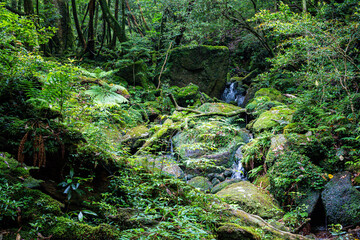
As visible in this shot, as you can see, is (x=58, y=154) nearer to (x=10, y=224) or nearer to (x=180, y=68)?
(x=10, y=224)

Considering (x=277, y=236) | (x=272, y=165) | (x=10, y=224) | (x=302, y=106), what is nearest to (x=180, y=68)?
(x=302, y=106)

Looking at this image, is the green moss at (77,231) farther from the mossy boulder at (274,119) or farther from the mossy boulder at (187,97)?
the mossy boulder at (187,97)

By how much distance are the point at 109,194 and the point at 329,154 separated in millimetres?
5235

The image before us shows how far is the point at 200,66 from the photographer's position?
1477 cm

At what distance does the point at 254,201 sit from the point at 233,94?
11.0 meters

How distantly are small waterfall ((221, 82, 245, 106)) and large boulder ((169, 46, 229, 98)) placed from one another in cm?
73

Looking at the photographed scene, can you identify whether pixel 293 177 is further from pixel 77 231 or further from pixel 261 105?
pixel 261 105

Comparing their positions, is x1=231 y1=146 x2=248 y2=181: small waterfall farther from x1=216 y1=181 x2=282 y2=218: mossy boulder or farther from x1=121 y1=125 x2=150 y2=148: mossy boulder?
x1=121 y1=125 x2=150 y2=148: mossy boulder

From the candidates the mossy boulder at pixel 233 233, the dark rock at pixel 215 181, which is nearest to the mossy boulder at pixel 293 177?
the dark rock at pixel 215 181

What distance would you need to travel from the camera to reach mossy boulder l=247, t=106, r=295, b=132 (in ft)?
24.5

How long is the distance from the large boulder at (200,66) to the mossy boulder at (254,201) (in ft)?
33.4

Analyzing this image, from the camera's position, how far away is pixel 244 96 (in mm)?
14164

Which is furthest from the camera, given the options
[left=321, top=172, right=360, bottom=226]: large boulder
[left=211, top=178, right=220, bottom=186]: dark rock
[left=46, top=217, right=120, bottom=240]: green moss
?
[left=211, top=178, right=220, bottom=186]: dark rock

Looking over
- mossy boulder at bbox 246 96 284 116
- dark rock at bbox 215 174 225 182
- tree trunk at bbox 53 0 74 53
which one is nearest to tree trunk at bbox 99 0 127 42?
tree trunk at bbox 53 0 74 53
